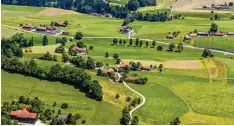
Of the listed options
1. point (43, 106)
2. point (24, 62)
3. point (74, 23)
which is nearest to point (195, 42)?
point (74, 23)

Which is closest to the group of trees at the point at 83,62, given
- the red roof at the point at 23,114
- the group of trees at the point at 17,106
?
the group of trees at the point at 17,106

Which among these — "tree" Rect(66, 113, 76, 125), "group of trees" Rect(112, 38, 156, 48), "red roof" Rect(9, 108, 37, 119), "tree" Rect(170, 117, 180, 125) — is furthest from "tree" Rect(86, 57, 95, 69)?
"tree" Rect(170, 117, 180, 125)

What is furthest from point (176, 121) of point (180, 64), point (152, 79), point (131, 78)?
point (180, 64)

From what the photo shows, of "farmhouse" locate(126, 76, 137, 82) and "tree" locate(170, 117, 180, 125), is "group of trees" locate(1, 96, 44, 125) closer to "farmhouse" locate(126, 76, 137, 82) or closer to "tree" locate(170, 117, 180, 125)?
"tree" locate(170, 117, 180, 125)

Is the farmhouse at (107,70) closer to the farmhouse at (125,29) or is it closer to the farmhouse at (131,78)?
the farmhouse at (131,78)

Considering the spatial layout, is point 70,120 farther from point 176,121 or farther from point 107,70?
point 107,70

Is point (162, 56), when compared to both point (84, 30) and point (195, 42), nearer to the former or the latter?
point (195, 42)

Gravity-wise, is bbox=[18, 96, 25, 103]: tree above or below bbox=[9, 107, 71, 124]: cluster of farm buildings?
above
